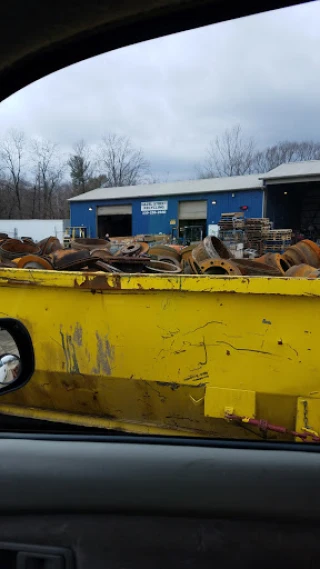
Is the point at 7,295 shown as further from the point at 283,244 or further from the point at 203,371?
the point at 283,244

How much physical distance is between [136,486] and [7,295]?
6.15 feet

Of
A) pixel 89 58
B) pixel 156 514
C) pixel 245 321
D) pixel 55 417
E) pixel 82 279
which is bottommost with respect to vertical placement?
pixel 55 417

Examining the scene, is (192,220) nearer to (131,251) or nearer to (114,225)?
(114,225)

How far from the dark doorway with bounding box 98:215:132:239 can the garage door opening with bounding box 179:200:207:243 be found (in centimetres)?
534

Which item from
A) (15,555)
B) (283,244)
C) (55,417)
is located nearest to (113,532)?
(15,555)

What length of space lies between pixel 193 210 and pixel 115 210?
560 cm

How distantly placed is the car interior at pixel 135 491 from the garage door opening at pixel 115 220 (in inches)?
1009

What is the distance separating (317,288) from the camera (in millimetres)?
2111

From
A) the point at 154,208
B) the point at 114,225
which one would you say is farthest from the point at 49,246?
the point at 114,225

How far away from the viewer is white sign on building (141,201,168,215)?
2525cm

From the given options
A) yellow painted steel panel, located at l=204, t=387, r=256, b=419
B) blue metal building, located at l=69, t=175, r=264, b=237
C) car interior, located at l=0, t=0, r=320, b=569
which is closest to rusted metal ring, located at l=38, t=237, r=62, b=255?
yellow painted steel panel, located at l=204, t=387, r=256, b=419

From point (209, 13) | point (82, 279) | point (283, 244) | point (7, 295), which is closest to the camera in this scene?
point (209, 13)

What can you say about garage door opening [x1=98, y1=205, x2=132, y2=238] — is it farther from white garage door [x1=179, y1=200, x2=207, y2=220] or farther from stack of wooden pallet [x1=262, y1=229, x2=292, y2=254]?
stack of wooden pallet [x1=262, y1=229, x2=292, y2=254]

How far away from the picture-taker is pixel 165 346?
238 cm
